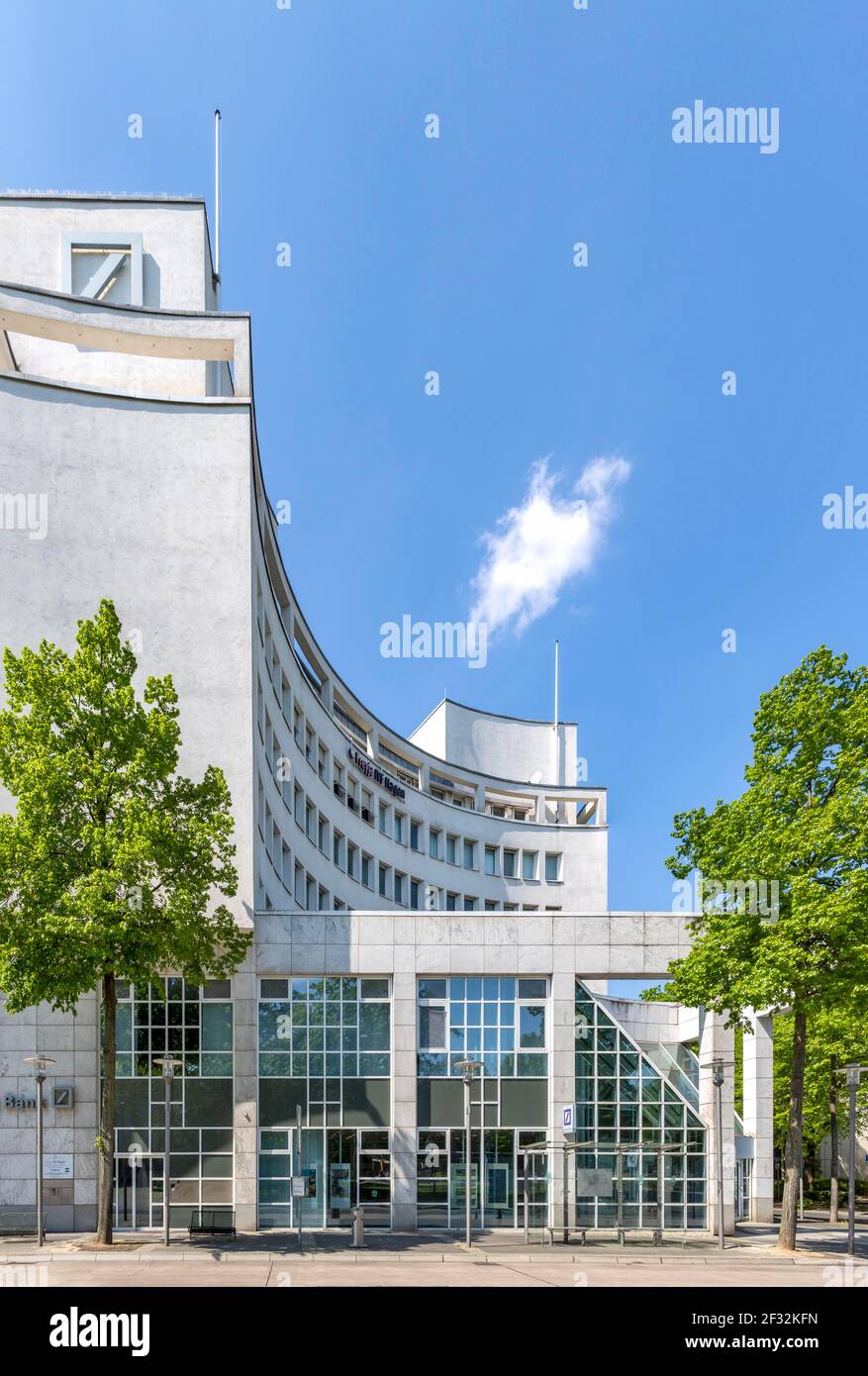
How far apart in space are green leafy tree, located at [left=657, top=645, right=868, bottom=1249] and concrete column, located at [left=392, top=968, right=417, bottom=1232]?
23.5 feet

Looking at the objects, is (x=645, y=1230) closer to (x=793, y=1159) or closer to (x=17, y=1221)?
(x=793, y=1159)

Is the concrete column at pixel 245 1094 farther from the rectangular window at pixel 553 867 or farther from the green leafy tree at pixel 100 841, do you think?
the rectangular window at pixel 553 867

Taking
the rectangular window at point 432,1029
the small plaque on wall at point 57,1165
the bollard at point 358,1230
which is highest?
the rectangular window at point 432,1029

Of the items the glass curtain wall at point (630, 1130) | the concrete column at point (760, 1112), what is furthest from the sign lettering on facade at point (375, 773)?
the glass curtain wall at point (630, 1130)

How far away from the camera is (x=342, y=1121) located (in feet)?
107

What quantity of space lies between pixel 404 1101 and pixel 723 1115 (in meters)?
8.61

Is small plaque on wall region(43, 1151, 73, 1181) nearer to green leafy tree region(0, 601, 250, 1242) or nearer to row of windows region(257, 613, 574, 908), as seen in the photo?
green leafy tree region(0, 601, 250, 1242)

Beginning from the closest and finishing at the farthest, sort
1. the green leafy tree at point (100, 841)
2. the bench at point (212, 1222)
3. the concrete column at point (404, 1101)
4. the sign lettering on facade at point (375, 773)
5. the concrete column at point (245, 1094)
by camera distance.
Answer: the green leafy tree at point (100, 841)
the bench at point (212, 1222)
the concrete column at point (245, 1094)
the concrete column at point (404, 1101)
the sign lettering on facade at point (375, 773)

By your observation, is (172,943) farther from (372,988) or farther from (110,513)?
(110,513)

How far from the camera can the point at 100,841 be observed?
2675 cm

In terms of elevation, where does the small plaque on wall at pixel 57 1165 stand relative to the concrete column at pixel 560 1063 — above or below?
below

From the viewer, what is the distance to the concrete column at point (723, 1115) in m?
32.6

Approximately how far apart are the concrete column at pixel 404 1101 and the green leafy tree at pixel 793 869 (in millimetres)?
7148
